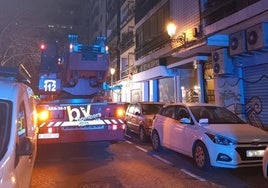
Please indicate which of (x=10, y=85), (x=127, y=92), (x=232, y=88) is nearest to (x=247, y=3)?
(x=232, y=88)

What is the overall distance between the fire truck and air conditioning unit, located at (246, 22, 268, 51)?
18.6 ft

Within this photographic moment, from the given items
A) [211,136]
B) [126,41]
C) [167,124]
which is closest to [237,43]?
[167,124]

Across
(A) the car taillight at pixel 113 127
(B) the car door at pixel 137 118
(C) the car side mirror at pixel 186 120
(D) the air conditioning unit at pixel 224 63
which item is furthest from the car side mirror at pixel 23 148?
(D) the air conditioning unit at pixel 224 63

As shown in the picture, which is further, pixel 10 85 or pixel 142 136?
pixel 142 136

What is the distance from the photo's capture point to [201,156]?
826cm

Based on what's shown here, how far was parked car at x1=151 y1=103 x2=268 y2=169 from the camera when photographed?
7648mm

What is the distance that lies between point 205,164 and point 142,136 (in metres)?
5.78

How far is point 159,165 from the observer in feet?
29.2

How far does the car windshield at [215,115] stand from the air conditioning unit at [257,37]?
406 cm

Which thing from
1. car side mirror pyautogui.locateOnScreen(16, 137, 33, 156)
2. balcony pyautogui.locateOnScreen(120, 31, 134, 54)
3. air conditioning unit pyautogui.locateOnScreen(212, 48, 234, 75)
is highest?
balcony pyautogui.locateOnScreen(120, 31, 134, 54)

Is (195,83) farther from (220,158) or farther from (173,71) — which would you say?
(220,158)

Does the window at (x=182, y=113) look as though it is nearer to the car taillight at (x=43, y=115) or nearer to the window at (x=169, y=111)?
the window at (x=169, y=111)

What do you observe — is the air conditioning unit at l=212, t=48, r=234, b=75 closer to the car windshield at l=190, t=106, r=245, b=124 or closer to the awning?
the car windshield at l=190, t=106, r=245, b=124

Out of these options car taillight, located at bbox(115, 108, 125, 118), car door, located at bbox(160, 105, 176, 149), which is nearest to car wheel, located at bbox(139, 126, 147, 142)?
car door, located at bbox(160, 105, 176, 149)
